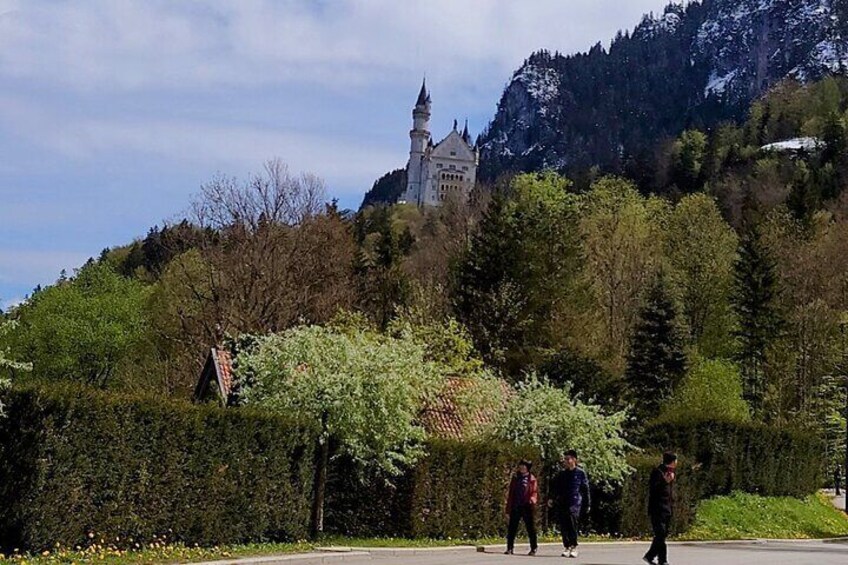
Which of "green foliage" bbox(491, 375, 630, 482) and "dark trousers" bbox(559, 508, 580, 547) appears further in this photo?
"green foliage" bbox(491, 375, 630, 482)

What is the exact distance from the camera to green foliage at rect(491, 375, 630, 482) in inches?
1025

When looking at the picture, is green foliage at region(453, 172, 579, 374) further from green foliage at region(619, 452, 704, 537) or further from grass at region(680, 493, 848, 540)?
green foliage at region(619, 452, 704, 537)

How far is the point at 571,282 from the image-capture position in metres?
52.9

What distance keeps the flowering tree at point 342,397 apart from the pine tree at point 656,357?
89.1 feet

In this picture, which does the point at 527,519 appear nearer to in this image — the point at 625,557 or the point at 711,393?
the point at 625,557

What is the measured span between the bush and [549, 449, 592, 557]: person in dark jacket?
17.6 m

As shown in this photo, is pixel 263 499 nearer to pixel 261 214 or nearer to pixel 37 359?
pixel 261 214

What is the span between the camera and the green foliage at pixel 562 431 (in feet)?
85.4

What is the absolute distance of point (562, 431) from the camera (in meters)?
26.3

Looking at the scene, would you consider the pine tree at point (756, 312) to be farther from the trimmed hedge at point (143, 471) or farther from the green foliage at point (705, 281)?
the trimmed hedge at point (143, 471)

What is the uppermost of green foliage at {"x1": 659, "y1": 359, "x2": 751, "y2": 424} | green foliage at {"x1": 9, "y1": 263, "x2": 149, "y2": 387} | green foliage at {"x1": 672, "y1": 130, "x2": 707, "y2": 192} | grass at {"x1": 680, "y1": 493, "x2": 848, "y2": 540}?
green foliage at {"x1": 672, "y1": 130, "x2": 707, "y2": 192}

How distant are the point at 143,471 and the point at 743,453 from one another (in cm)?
2622

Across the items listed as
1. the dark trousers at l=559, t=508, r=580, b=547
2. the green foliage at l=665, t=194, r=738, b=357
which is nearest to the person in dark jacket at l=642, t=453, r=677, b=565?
the dark trousers at l=559, t=508, r=580, b=547

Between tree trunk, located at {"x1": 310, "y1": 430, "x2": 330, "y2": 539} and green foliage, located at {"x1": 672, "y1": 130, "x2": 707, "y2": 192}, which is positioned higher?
green foliage, located at {"x1": 672, "y1": 130, "x2": 707, "y2": 192}
